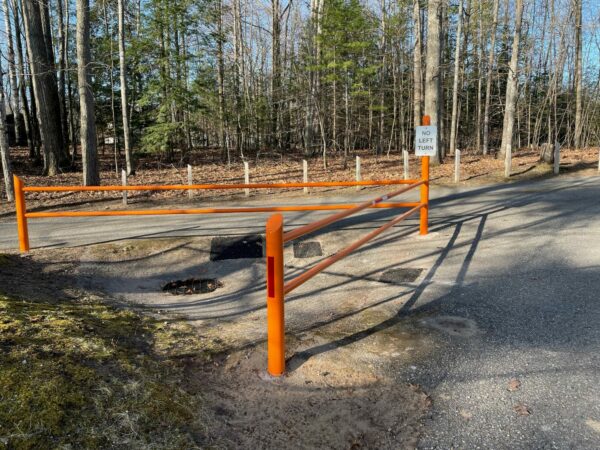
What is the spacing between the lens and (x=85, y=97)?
15.0 m

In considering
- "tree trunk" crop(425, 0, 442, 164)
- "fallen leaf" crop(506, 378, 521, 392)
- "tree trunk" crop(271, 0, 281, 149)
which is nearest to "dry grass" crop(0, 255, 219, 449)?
"fallen leaf" crop(506, 378, 521, 392)

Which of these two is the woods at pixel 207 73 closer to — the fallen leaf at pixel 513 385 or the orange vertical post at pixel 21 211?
the orange vertical post at pixel 21 211

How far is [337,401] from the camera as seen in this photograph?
321cm

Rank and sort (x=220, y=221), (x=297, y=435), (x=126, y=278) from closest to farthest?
(x=297, y=435) < (x=126, y=278) < (x=220, y=221)

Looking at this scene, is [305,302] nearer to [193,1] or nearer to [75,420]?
[75,420]

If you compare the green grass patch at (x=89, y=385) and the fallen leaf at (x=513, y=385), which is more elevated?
the green grass patch at (x=89, y=385)

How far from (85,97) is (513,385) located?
15418 mm

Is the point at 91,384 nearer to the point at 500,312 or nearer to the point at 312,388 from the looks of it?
the point at 312,388

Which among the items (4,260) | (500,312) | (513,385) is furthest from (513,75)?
(4,260)

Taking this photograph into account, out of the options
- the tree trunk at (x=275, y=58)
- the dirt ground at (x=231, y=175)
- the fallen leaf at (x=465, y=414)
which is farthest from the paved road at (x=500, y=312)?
the tree trunk at (x=275, y=58)

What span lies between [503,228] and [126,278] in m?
6.30

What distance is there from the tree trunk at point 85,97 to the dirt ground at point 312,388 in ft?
38.6

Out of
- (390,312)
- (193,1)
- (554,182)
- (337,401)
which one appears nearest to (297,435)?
(337,401)

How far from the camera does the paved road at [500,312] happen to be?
2.86m
